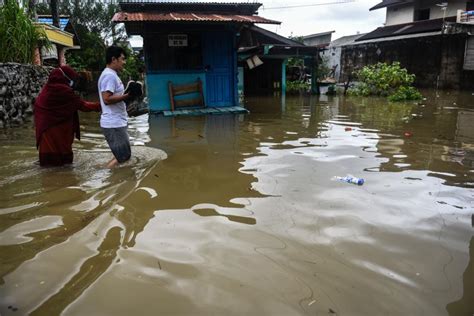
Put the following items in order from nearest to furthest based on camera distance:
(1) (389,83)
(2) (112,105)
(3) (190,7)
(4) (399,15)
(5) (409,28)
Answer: (2) (112,105)
(3) (190,7)
(1) (389,83)
(5) (409,28)
(4) (399,15)

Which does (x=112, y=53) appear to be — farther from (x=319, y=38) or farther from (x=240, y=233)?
(x=319, y=38)

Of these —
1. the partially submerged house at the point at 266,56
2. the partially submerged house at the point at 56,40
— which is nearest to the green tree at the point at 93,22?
the partially submerged house at the point at 56,40

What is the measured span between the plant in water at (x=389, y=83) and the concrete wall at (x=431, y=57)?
4301mm

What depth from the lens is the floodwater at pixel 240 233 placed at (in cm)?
227

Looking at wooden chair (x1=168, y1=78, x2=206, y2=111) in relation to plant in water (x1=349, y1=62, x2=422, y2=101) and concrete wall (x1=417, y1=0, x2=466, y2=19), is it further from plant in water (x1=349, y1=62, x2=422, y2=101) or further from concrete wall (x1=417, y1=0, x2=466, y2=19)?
concrete wall (x1=417, y1=0, x2=466, y2=19)

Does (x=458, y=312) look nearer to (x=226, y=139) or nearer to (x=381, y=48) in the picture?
(x=226, y=139)

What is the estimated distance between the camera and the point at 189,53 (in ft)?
A: 37.7

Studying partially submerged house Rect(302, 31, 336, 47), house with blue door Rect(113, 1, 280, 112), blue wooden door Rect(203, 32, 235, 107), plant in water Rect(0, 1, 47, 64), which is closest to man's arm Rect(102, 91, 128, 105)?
plant in water Rect(0, 1, 47, 64)

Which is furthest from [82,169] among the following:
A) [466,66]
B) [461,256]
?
[466,66]

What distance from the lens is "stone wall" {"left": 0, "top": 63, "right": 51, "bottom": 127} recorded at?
8.32 meters

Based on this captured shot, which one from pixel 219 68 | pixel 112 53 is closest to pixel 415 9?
pixel 219 68

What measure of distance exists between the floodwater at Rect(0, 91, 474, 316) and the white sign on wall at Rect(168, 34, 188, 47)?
5652 mm

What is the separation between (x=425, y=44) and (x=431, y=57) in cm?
82

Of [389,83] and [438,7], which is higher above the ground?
[438,7]
